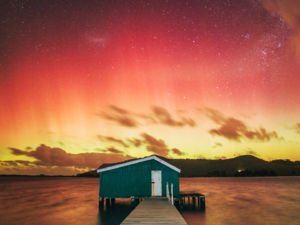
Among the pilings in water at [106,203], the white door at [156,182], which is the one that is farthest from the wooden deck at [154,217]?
the pilings in water at [106,203]

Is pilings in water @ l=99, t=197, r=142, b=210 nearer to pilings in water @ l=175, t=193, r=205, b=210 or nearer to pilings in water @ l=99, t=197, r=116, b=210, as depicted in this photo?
pilings in water @ l=99, t=197, r=116, b=210

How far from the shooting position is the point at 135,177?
24078 millimetres

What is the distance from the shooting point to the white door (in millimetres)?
23797

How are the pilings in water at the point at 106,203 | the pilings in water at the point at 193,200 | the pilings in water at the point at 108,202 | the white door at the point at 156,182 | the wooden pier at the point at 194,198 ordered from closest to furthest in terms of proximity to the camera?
the white door at the point at 156,182 → the pilings in water at the point at 193,200 → the wooden pier at the point at 194,198 → the pilings in water at the point at 108,202 → the pilings in water at the point at 106,203

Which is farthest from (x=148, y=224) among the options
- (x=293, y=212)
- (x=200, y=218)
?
(x=293, y=212)

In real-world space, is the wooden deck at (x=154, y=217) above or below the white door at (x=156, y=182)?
below

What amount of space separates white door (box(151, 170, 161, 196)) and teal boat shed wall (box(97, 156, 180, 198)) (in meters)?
0.29

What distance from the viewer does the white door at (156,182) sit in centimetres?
2380

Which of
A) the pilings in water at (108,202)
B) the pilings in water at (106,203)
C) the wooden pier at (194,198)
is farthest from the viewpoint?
the pilings in water at (106,203)

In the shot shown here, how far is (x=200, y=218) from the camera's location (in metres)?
23.8

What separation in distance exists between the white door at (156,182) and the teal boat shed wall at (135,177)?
0.94ft

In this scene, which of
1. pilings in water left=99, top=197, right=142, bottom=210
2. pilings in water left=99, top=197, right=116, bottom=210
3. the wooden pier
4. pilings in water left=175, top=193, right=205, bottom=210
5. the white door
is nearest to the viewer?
the white door

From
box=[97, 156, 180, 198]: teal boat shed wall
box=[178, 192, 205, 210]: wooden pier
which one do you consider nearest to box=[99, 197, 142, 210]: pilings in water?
box=[97, 156, 180, 198]: teal boat shed wall

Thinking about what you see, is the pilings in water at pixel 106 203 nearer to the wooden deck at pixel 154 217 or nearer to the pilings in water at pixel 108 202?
the pilings in water at pixel 108 202
